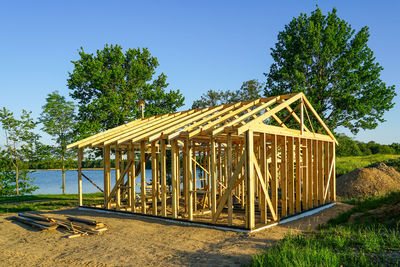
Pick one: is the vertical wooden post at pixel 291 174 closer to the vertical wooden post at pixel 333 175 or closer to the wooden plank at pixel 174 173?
the wooden plank at pixel 174 173

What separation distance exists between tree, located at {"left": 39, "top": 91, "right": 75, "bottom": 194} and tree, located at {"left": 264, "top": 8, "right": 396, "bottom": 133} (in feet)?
52.9

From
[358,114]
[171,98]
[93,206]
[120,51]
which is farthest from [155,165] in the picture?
[358,114]

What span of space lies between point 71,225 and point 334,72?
18782 millimetres

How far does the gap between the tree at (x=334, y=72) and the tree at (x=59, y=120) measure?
16.1 meters

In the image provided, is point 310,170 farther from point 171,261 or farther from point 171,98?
point 171,98

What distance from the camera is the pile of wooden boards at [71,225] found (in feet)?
31.2

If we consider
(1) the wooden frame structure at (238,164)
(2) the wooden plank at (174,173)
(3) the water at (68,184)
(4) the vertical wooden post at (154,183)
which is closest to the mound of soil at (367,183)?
(1) the wooden frame structure at (238,164)

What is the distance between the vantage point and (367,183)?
1706cm

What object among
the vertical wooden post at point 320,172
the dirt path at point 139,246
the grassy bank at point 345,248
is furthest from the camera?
the vertical wooden post at point 320,172

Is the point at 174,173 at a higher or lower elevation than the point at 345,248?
higher

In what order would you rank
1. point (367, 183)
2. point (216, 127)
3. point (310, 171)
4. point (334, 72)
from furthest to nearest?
point (334, 72), point (367, 183), point (310, 171), point (216, 127)

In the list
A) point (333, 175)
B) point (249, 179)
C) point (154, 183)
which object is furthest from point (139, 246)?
point (333, 175)

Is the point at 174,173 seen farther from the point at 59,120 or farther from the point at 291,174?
the point at 59,120

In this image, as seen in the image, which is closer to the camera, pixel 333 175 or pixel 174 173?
pixel 174 173
